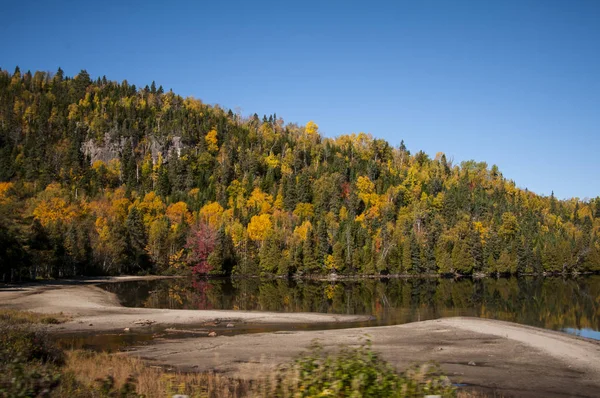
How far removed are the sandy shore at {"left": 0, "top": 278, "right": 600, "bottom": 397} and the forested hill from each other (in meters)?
44.8

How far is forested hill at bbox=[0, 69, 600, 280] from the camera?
114250 mm

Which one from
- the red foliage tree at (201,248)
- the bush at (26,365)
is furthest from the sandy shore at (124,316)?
the red foliage tree at (201,248)

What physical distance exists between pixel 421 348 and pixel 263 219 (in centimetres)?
10974

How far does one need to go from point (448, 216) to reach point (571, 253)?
37.7 m

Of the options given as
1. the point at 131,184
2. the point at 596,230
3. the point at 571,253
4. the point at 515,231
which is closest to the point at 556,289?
the point at 571,253

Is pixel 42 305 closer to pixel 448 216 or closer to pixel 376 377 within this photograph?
pixel 376 377

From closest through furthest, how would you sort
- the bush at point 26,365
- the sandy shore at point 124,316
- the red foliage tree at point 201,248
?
the bush at point 26,365 → the sandy shore at point 124,316 → the red foliage tree at point 201,248

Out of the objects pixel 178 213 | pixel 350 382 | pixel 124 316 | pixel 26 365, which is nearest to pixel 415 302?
pixel 124 316

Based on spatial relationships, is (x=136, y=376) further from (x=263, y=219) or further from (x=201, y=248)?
(x=263, y=219)

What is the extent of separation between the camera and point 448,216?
504ft

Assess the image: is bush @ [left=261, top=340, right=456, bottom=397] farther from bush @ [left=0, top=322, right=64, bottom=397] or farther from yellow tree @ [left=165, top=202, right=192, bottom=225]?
yellow tree @ [left=165, top=202, right=192, bottom=225]

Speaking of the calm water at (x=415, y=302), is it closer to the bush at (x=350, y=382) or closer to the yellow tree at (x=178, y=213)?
the bush at (x=350, y=382)

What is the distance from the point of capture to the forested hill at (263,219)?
114 m

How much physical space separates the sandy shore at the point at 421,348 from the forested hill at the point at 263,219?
44.8m
